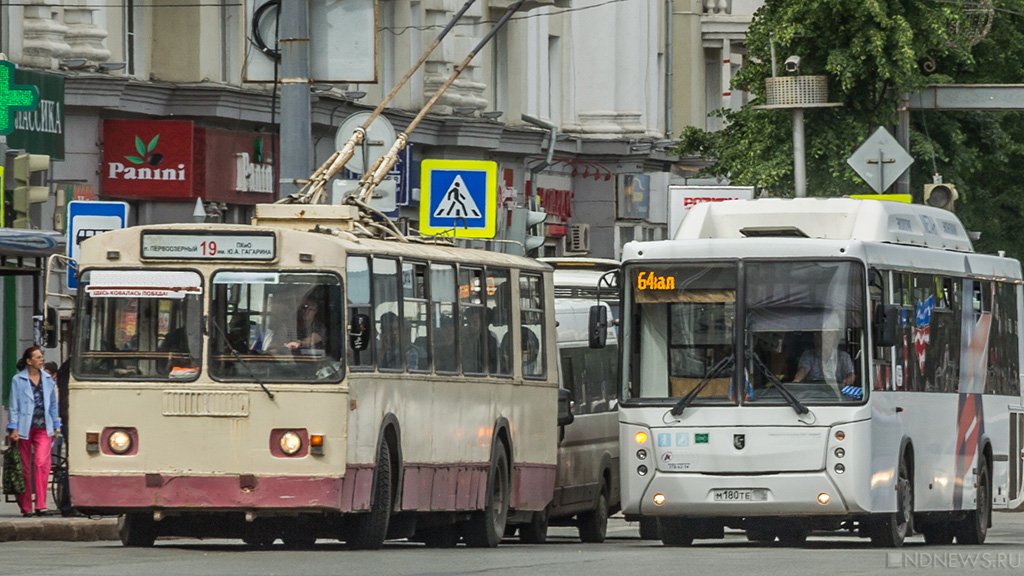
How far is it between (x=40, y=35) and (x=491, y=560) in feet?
52.1

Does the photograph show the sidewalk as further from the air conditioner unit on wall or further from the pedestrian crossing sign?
the air conditioner unit on wall

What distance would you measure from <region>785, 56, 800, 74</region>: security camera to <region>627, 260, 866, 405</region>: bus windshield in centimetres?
1338

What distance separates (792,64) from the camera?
116 ft

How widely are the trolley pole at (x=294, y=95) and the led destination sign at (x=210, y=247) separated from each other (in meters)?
4.55

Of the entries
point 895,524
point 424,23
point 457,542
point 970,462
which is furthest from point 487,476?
point 424,23

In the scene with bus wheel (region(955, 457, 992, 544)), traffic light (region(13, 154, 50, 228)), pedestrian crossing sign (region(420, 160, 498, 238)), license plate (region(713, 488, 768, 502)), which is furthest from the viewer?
pedestrian crossing sign (region(420, 160, 498, 238))

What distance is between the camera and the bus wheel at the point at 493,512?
872 inches

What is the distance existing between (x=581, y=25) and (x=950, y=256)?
29.8 meters

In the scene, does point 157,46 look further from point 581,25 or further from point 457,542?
point 581,25

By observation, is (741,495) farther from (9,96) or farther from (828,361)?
(9,96)

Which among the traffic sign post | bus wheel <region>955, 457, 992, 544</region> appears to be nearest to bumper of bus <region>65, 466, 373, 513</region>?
the traffic sign post

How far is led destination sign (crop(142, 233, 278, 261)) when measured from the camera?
19.2 meters

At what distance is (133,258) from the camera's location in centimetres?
1930

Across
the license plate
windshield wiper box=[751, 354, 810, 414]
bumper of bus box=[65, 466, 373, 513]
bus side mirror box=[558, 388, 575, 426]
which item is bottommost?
the license plate
